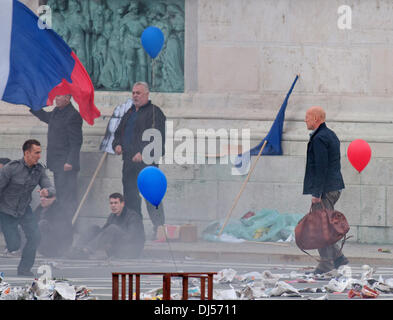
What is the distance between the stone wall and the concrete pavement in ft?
4.25

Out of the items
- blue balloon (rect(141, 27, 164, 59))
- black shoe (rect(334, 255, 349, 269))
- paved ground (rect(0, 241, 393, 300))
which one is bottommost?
paved ground (rect(0, 241, 393, 300))

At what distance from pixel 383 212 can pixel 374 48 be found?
243 centimetres

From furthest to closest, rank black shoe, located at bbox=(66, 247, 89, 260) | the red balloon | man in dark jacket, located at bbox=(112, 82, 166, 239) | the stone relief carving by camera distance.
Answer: the stone relief carving
man in dark jacket, located at bbox=(112, 82, 166, 239)
the red balloon
black shoe, located at bbox=(66, 247, 89, 260)

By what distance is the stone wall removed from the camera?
15.9m

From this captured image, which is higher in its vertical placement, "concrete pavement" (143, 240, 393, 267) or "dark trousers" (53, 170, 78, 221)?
"dark trousers" (53, 170, 78, 221)

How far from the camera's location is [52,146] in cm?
1484

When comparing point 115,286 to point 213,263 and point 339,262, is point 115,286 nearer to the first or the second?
point 339,262

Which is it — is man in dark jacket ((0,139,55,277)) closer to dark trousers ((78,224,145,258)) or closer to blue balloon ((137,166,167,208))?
blue balloon ((137,166,167,208))

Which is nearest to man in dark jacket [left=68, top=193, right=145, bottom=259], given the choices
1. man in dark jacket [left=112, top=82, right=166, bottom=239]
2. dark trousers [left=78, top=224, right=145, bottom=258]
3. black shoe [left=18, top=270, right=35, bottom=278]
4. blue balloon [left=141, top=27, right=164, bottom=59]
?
dark trousers [left=78, top=224, right=145, bottom=258]

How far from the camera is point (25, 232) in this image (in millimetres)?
11445

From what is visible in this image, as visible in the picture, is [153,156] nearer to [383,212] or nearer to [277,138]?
[277,138]

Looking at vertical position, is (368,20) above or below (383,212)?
above

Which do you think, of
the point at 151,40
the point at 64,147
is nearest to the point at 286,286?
the point at 64,147

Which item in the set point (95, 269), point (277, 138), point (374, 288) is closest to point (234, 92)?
point (277, 138)
